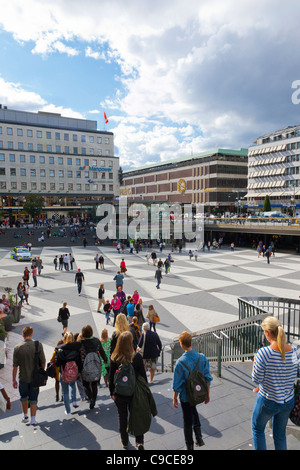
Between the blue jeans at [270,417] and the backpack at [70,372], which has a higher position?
the blue jeans at [270,417]

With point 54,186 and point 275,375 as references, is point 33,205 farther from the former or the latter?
point 275,375

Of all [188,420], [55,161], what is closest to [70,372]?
[188,420]

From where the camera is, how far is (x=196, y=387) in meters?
3.55

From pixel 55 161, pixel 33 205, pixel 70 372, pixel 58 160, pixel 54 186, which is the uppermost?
pixel 58 160

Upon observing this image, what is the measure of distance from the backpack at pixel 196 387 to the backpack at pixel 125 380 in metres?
0.63

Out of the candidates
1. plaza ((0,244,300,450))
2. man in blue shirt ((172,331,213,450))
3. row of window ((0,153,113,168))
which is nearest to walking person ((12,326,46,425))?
plaza ((0,244,300,450))

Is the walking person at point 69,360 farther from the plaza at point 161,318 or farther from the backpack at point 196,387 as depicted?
the backpack at point 196,387

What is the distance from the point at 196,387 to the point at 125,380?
2.69 feet

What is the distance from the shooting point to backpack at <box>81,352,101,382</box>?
4855mm

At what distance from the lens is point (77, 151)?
253 feet

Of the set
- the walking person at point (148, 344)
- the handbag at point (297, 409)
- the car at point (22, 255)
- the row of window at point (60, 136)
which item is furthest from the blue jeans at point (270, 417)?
the row of window at point (60, 136)

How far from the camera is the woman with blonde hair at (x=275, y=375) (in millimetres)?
3045

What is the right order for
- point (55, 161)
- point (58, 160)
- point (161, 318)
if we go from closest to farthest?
point (161, 318)
point (55, 161)
point (58, 160)

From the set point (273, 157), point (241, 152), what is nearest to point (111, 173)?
point (241, 152)
